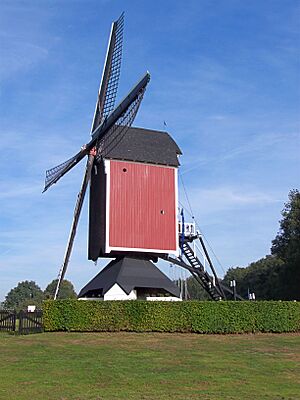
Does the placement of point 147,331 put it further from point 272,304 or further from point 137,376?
point 137,376

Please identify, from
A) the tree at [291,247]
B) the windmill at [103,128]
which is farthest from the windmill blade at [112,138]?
the tree at [291,247]

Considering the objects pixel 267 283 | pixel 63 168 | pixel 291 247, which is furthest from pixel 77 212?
pixel 267 283

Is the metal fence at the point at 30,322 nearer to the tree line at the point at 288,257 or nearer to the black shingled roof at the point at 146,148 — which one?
the black shingled roof at the point at 146,148

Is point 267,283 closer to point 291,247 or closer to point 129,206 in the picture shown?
point 291,247

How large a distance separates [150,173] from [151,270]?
552 centimetres

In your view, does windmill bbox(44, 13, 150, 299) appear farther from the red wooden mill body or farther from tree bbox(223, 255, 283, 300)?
tree bbox(223, 255, 283, 300)


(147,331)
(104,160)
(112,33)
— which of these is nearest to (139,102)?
(104,160)

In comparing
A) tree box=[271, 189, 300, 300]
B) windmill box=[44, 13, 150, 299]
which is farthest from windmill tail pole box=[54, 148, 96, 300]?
tree box=[271, 189, 300, 300]

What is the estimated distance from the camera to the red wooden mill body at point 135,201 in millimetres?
29766

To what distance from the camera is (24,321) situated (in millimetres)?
23953

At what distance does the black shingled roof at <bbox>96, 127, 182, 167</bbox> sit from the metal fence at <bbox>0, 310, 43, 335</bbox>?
33.5 feet

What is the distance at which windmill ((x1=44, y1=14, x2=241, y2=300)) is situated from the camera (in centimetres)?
2939

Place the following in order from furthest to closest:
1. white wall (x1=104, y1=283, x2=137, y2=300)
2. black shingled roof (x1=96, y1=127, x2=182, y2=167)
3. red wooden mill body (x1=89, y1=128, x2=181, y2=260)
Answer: black shingled roof (x1=96, y1=127, x2=182, y2=167)
red wooden mill body (x1=89, y1=128, x2=181, y2=260)
white wall (x1=104, y1=283, x2=137, y2=300)

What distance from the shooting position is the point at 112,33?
3272 centimetres
